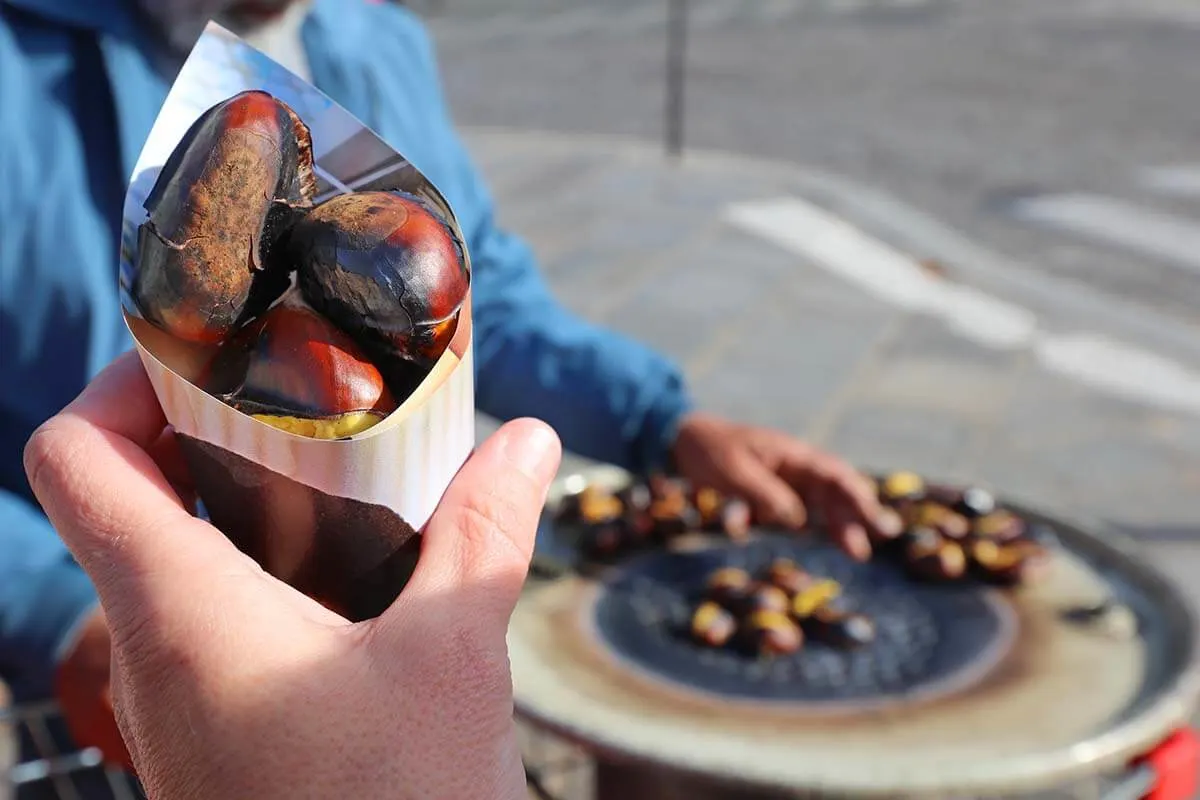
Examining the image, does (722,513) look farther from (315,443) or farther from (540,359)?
(315,443)

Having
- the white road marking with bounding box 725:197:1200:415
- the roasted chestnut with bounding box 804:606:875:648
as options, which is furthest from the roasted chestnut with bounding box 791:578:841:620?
the white road marking with bounding box 725:197:1200:415

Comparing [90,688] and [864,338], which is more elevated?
[90,688]

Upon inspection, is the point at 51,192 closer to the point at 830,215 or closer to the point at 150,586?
the point at 150,586

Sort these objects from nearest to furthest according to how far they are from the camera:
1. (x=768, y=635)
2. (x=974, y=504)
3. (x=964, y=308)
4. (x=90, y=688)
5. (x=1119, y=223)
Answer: (x=90, y=688) → (x=768, y=635) → (x=974, y=504) → (x=964, y=308) → (x=1119, y=223)

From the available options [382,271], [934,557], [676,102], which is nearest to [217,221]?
[382,271]

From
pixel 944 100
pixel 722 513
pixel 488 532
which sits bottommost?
pixel 944 100

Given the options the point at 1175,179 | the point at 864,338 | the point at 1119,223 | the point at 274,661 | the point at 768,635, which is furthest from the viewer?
the point at 1175,179

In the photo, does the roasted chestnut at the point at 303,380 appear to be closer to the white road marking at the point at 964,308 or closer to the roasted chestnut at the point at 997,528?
the roasted chestnut at the point at 997,528
